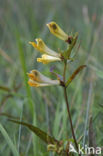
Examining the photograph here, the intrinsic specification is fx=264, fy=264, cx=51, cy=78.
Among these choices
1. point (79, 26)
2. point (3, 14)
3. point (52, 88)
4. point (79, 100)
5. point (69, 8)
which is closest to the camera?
point (79, 100)

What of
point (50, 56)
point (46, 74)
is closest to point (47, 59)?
point (50, 56)

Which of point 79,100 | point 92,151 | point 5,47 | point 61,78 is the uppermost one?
point 61,78

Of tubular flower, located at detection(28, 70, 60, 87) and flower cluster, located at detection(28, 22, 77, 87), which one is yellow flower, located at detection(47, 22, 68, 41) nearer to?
flower cluster, located at detection(28, 22, 77, 87)

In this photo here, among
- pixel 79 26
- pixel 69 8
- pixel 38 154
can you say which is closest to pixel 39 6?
pixel 69 8

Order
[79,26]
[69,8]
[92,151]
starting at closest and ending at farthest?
[92,151], [79,26], [69,8]

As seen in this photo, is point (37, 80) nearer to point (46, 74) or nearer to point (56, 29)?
point (56, 29)

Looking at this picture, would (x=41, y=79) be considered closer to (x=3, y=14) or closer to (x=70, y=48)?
(x=70, y=48)

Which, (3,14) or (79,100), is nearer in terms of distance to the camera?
(79,100)

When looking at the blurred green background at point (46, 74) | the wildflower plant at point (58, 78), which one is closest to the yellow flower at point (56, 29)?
the wildflower plant at point (58, 78)
